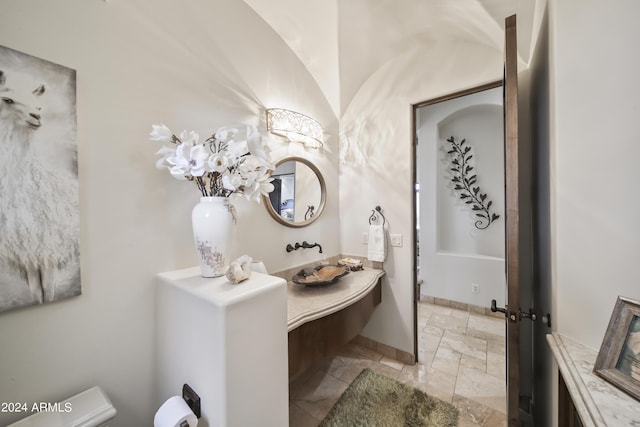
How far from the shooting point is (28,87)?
739 millimetres

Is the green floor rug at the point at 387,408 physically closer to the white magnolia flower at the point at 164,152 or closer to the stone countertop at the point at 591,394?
the stone countertop at the point at 591,394

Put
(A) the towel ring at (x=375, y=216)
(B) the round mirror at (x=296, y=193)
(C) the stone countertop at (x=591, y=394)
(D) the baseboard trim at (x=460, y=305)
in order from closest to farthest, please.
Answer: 1. (C) the stone countertop at (x=591, y=394)
2. (B) the round mirror at (x=296, y=193)
3. (A) the towel ring at (x=375, y=216)
4. (D) the baseboard trim at (x=460, y=305)

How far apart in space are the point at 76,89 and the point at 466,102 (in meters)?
3.61

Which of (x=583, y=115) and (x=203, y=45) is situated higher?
→ (x=203, y=45)

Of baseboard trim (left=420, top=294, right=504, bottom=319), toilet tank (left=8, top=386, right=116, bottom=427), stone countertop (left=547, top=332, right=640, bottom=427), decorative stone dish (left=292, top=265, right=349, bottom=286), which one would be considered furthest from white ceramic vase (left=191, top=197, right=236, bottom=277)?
baseboard trim (left=420, top=294, right=504, bottom=319)

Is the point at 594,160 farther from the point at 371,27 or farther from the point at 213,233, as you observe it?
the point at 371,27

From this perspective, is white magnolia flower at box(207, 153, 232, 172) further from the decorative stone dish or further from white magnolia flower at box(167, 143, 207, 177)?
the decorative stone dish

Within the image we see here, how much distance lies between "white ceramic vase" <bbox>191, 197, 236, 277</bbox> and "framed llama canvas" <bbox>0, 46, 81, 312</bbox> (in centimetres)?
42

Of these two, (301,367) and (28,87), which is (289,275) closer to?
(301,367)

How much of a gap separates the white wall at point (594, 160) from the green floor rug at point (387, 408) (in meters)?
1.05

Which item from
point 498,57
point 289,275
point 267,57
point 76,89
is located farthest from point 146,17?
point 498,57

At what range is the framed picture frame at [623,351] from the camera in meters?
0.54

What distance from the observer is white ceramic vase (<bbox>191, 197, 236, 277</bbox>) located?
0.92m

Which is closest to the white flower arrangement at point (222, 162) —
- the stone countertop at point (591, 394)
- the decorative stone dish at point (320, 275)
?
the decorative stone dish at point (320, 275)
